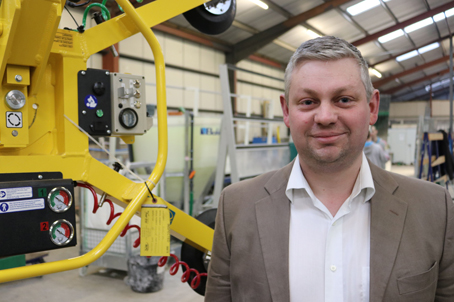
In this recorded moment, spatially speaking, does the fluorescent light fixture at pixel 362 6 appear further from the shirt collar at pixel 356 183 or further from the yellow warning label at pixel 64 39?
the shirt collar at pixel 356 183

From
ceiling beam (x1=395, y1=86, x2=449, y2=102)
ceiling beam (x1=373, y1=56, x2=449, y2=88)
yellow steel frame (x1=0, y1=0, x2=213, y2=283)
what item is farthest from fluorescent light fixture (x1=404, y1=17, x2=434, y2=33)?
yellow steel frame (x1=0, y1=0, x2=213, y2=283)

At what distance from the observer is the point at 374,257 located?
1146mm

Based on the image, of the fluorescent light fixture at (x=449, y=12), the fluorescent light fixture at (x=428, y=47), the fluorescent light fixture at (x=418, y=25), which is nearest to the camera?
the fluorescent light fixture at (x=449, y=12)

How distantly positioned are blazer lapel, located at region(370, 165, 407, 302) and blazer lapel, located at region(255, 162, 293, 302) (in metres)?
0.26

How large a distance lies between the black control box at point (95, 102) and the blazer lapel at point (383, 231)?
126cm

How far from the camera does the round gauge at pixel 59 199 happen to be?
1595 millimetres

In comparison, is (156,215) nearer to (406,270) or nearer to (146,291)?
(406,270)

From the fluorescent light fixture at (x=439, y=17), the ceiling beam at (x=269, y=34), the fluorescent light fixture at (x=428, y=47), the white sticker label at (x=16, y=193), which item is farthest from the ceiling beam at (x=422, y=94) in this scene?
the white sticker label at (x=16, y=193)

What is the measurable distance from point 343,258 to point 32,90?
146 cm

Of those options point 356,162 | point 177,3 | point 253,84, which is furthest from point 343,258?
point 253,84

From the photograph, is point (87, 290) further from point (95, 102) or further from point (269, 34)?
point (269, 34)

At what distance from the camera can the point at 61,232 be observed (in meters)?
1.62

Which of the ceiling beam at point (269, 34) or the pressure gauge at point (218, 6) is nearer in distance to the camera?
the pressure gauge at point (218, 6)

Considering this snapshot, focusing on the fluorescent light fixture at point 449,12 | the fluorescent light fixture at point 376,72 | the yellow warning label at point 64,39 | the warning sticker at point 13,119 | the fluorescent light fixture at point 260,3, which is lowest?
the warning sticker at point 13,119
